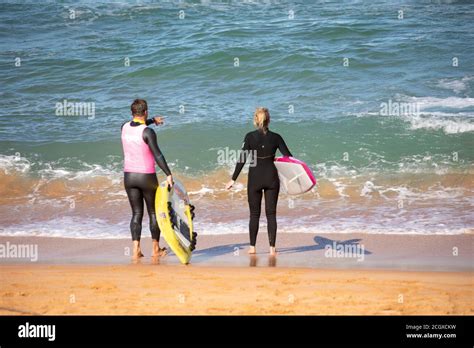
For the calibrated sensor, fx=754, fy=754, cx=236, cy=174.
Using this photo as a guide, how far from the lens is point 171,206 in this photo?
8.20 metres

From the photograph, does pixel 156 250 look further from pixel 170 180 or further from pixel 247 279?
pixel 247 279

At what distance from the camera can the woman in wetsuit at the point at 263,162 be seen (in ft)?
27.3

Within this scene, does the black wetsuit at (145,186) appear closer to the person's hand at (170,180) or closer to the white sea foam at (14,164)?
the person's hand at (170,180)

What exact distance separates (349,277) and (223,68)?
10838mm

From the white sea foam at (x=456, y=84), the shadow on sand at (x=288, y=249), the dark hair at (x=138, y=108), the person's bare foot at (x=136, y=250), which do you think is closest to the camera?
the dark hair at (x=138, y=108)

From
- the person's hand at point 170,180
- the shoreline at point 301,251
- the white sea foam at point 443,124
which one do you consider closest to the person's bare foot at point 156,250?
the shoreline at point 301,251

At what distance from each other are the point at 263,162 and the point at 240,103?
25.3ft

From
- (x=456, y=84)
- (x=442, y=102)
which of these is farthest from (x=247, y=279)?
(x=456, y=84)

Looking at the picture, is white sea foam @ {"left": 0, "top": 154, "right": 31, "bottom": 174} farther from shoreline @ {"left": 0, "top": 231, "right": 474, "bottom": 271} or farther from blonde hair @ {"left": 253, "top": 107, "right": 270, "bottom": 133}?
blonde hair @ {"left": 253, "top": 107, "right": 270, "bottom": 133}

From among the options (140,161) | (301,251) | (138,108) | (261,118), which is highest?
(138,108)

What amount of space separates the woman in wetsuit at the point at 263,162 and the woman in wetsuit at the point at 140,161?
37.5 inches

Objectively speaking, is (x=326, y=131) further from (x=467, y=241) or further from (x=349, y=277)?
(x=349, y=277)

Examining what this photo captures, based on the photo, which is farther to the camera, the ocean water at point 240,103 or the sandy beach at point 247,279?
the ocean water at point 240,103

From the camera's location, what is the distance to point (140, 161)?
8023mm
